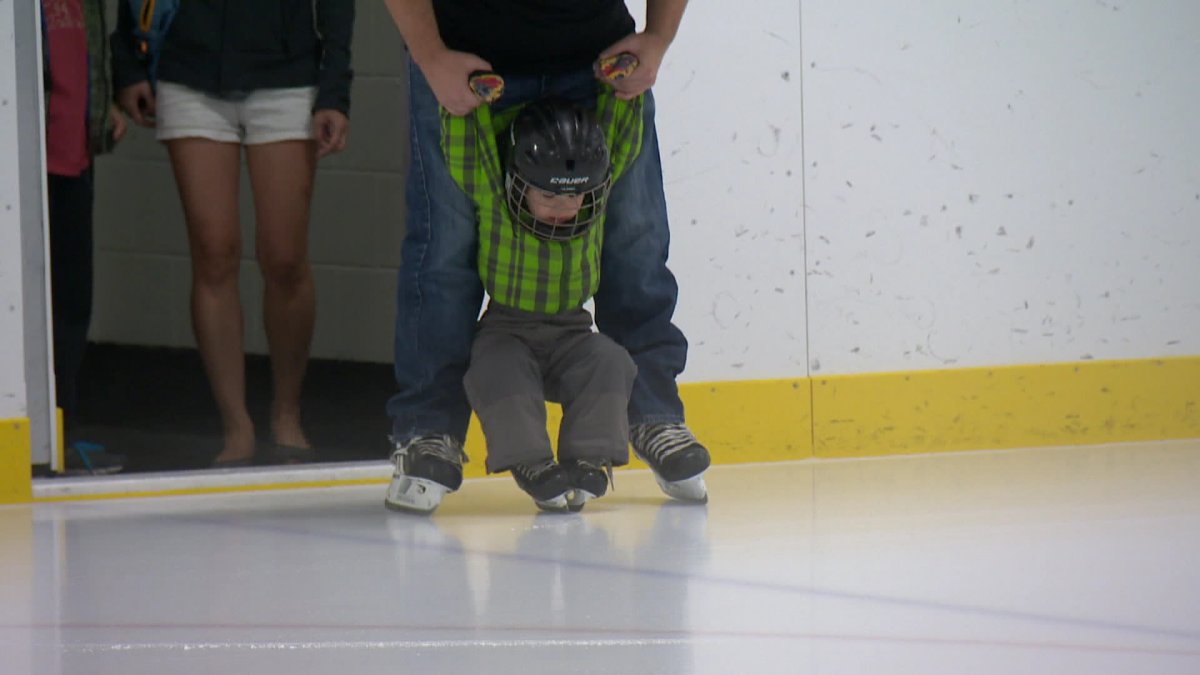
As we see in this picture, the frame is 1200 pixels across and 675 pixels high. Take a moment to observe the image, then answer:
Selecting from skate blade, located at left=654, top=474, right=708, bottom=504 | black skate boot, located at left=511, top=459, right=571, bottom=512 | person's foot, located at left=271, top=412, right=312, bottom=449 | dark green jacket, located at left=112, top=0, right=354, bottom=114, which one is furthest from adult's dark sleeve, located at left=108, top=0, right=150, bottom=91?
→ skate blade, located at left=654, top=474, right=708, bottom=504

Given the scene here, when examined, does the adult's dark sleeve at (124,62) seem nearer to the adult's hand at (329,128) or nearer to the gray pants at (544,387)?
the adult's hand at (329,128)

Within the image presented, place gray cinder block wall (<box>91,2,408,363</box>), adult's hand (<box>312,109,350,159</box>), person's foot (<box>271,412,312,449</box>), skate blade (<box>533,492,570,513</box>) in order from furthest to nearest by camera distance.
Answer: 1. gray cinder block wall (<box>91,2,408,363</box>)
2. person's foot (<box>271,412,312,449</box>)
3. adult's hand (<box>312,109,350,159</box>)
4. skate blade (<box>533,492,570,513</box>)

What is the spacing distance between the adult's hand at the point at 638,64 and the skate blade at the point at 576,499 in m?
0.68

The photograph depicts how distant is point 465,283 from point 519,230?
0.57 feet

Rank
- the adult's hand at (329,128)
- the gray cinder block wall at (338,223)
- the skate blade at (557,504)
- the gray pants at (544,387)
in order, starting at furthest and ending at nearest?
the gray cinder block wall at (338,223) → the adult's hand at (329,128) → the skate blade at (557,504) → the gray pants at (544,387)

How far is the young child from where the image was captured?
2.70 meters

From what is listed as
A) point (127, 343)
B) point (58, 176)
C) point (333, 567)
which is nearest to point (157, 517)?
point (333, 567)

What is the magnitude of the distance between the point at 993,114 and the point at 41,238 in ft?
6.43

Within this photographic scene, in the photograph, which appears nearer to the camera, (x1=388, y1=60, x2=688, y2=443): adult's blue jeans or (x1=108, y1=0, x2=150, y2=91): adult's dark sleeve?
(x1=388, y1=60, x2=688, y2=443): adult's blue jeans

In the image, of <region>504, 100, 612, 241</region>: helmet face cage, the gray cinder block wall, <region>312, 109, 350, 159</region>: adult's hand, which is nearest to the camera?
<region>504, 100, 612, 241</region>: helmet face cage

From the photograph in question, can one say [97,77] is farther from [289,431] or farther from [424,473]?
[424,473]

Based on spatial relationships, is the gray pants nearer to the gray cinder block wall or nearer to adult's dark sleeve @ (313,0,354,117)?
adult's dark sleeve @ (313,0,354,117)

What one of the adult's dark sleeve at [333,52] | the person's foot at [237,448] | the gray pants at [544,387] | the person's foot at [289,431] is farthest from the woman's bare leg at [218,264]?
the gray pants at [544,387]

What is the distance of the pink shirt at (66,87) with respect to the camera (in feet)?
11.2
